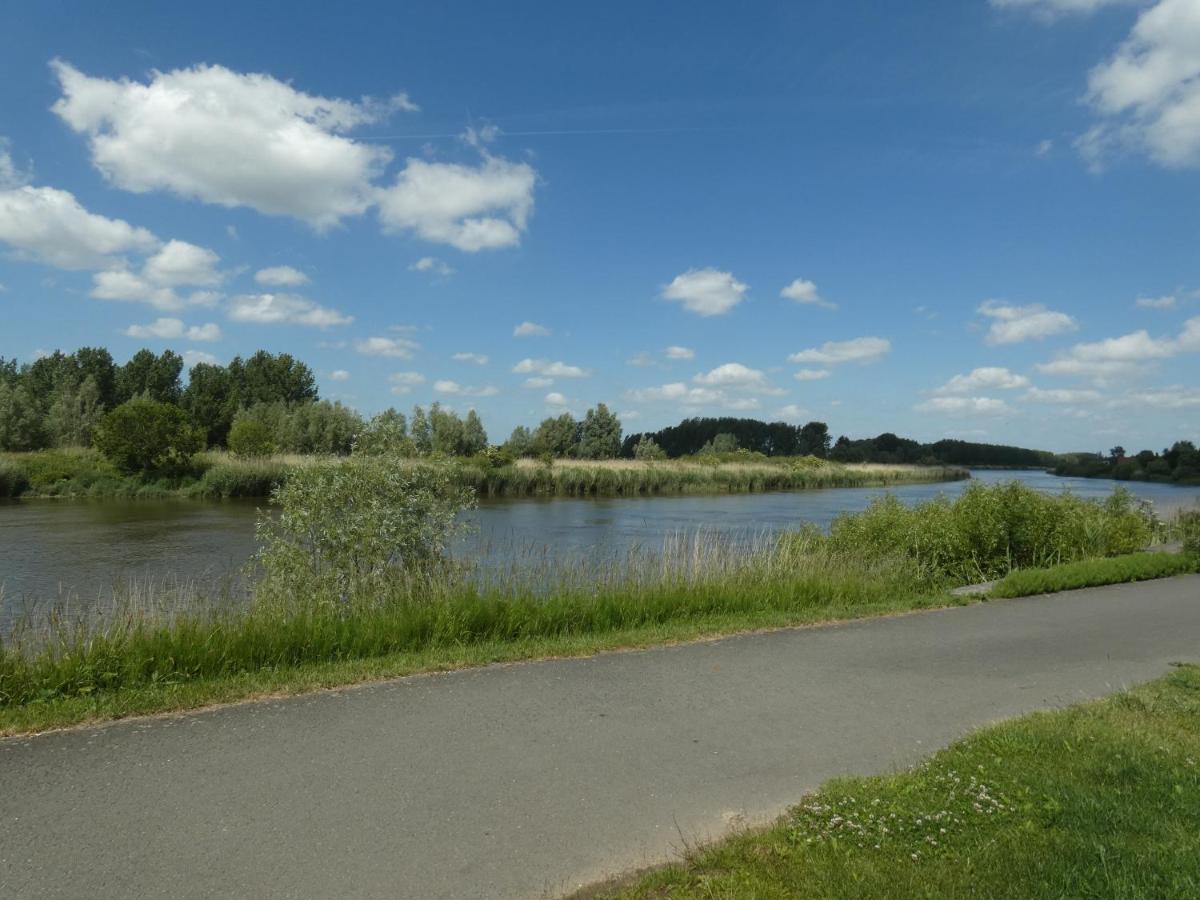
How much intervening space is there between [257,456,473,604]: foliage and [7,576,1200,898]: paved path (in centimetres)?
407

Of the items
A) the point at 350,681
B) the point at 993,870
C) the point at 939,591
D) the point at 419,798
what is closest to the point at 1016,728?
the point at 993,870

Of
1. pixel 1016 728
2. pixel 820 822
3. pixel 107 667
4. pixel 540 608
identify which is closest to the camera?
pixel 820 822

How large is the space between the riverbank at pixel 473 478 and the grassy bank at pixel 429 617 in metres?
15.8

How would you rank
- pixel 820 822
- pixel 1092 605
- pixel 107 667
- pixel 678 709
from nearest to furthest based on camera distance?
pixel 820 822, pixel 678 709, pixel 107 667, pixel 1092 605

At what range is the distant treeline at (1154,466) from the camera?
60688 mm

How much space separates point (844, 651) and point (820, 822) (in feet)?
14.6

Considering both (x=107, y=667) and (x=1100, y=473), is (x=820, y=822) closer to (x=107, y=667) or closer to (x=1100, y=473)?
(x=107, y=667)

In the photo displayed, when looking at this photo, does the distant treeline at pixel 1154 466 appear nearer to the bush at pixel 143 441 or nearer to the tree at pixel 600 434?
the tree at pixel 600 434

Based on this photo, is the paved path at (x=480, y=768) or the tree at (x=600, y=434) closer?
the paved path at (x=480, y=768)

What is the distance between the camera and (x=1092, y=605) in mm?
11734

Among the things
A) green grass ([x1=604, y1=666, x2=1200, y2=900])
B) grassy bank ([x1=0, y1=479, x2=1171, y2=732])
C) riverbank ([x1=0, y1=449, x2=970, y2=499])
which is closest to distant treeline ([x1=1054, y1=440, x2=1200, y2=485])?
riverbank ([x1=0, y1=449, x2=970, y2=499])

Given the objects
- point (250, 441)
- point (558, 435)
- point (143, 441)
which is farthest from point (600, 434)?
point (143, 441)

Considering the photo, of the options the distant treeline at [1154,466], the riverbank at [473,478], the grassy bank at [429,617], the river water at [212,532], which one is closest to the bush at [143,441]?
the riverbank at [473,478]

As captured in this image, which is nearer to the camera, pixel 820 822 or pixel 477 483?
pixel 820 822
